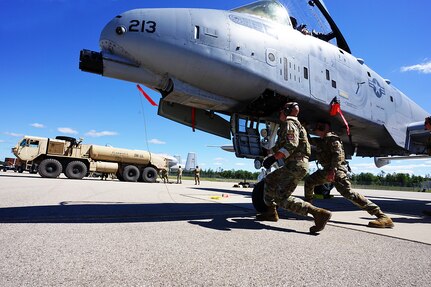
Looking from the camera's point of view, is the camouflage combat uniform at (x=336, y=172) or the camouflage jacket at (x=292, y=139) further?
the camouflage combat uniform at (x=336, y=172)

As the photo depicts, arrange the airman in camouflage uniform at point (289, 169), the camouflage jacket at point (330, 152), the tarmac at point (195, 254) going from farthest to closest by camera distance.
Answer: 1. the camouflage jacket at point (330, 152)
2. the airman in camouflage uniform at point (289, 169)
3. the tarmac at point (195, 254)

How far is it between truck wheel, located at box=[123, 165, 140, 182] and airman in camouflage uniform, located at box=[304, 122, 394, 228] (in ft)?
52.1

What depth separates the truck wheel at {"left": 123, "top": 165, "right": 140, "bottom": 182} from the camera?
61.4 ft

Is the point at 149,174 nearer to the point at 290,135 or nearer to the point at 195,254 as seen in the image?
the point at 290,135

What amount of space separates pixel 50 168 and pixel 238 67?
1603 centimetres

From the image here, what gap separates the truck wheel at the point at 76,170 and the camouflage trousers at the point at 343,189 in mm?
15775

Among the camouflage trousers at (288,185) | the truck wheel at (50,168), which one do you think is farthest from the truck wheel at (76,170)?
the camouflage trousers at (288,185)

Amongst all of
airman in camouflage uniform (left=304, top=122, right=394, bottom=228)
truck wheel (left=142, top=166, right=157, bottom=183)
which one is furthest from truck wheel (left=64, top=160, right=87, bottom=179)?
airman in camouflage uniform (left=304, top=122, right=394, bottom=228)

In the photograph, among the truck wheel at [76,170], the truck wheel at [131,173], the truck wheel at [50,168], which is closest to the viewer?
the truck wheel at [50,168]

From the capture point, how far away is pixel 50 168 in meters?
16.3

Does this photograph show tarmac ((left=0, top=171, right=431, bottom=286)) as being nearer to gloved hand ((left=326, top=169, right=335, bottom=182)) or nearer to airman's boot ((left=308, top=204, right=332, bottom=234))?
airman's boot ((left=308, top=204, right=332, bottom=234))

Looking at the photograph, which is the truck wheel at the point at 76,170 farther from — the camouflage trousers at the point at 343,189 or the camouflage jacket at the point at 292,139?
the camouflage jacket at the point at 292,139

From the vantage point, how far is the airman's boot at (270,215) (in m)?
4.07

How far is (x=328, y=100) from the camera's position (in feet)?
17.7
